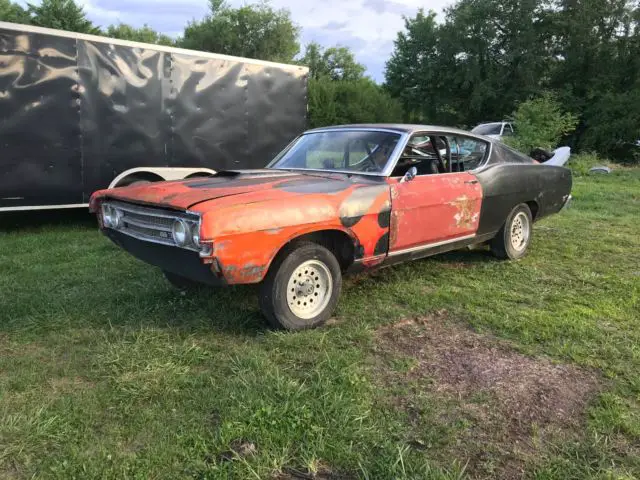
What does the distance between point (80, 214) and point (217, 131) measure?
8.62 feet

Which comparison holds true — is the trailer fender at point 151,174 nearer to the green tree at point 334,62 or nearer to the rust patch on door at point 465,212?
the rust patch on door at point 465,212

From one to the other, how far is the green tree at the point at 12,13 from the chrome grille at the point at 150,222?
3492cm

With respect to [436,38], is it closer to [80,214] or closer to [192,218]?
[80,214]

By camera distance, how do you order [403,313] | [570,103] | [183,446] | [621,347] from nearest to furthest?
1. [183,446]
2. [621,347]
3. [403,313]
4. [570,103]

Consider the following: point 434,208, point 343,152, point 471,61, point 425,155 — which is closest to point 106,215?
point 343,152

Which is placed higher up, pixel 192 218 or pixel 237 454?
pixel 192 218

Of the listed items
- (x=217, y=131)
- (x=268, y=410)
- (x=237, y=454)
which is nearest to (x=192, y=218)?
(x=268, y=410)

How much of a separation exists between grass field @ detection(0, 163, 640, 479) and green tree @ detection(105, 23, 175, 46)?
4615 cm

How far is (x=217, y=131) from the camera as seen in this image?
8.37m

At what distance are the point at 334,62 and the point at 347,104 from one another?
20435 millimetres

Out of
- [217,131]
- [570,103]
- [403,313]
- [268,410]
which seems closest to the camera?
[268,410]

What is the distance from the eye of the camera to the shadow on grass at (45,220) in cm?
771

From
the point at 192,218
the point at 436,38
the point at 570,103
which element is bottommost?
the point at 192,218

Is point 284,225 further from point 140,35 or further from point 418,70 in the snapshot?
point 140,35
